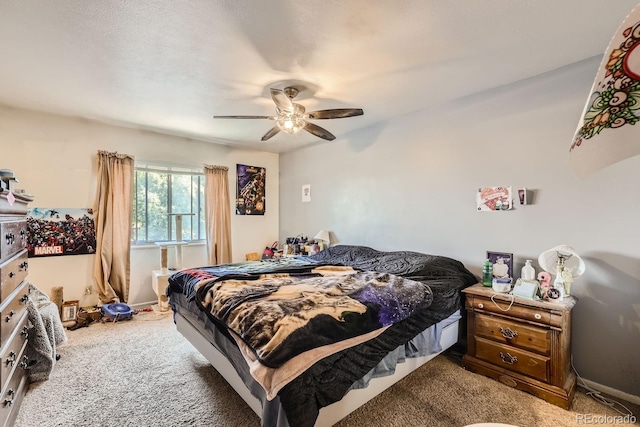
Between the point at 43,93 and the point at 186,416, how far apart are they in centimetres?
320

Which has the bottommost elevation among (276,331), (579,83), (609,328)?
(609,328)

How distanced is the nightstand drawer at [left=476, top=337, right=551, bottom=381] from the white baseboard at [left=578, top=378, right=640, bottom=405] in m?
0.51

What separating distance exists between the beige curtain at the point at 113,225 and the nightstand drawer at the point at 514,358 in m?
4.12

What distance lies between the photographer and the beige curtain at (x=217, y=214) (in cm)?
441

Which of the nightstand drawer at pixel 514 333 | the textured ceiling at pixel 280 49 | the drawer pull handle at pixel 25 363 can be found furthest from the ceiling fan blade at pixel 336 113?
the drawer pull handle at pixel 25 363

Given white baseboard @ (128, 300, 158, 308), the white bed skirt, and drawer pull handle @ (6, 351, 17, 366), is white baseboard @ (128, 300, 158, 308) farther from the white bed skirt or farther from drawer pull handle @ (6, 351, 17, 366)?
drawer pull handle @ (6, 351, 17, 366)

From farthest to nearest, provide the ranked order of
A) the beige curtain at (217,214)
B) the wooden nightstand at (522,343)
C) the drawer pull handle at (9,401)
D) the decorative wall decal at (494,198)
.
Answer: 1. the beige curtain at (217,214)
2. the decorative wall decal at (494,198)
3. the wooden nightstand at (522,343)
4. the drawer pull handle at (9,401)

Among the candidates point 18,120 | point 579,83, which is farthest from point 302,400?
point 18,120

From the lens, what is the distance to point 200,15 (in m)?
1.68

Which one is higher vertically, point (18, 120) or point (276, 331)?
point (18, 120)

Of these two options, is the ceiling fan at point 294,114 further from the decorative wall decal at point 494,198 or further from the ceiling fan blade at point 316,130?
the decorative wall decal at point 494,198

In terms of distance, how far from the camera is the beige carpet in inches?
69.3

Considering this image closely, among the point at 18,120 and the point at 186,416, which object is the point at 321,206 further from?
the point at 18,120

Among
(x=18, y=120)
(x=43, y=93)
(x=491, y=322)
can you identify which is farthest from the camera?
(x=18, y=120)
